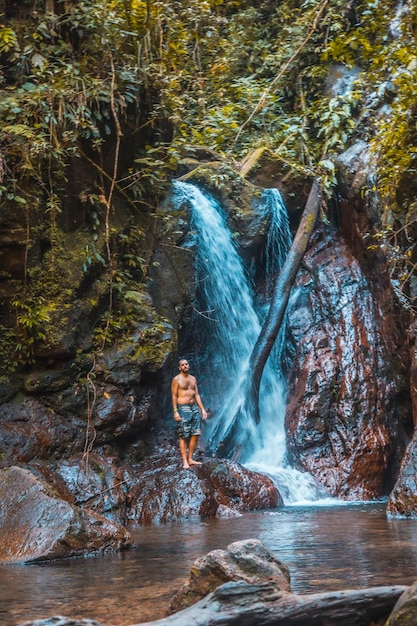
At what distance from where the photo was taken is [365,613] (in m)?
3.15

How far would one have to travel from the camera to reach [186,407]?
11734 millimetres

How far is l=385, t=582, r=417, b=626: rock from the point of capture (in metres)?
2.86

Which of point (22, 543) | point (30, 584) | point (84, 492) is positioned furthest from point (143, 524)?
point (30, 584)

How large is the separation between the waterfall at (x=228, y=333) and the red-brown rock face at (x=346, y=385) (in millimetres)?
463

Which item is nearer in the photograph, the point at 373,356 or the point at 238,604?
the point at 238,604

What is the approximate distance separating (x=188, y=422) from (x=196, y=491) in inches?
61.9

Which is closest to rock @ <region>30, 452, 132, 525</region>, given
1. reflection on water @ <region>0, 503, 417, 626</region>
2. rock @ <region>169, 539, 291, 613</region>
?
reflection on water @ <region>0, 503, 417, 626</region>

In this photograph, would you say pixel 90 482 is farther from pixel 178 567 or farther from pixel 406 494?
pixel 178 567

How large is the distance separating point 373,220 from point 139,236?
4.29 m

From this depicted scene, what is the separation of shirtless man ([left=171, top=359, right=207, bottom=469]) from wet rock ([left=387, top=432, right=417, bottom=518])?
3.69 meters

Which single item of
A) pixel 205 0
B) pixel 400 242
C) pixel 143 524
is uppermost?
pixel 205 0

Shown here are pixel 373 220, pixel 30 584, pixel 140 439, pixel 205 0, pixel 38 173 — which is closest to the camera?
pixel 30 584

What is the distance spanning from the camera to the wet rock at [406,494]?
27.5 feet

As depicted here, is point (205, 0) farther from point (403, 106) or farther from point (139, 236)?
point (403, 106)
